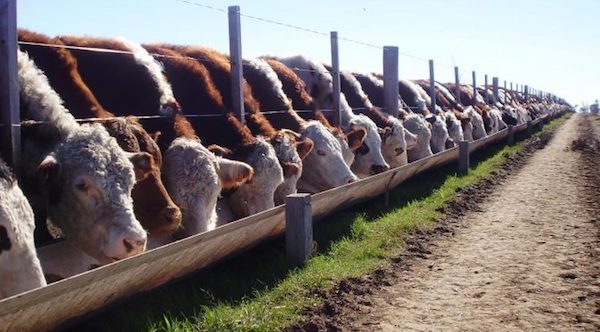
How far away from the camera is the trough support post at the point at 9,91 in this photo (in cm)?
482

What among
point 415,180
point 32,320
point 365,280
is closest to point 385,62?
point 415,180

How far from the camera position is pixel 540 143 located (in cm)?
2236

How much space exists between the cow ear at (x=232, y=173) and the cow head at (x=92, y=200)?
137cm

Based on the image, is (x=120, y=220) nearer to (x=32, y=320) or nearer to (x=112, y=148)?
(x=112, y=148)

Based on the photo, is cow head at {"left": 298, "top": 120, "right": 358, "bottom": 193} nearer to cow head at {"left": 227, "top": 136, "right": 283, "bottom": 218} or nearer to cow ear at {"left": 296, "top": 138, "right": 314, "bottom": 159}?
cow ear at {"left": 296, "top": 138, "right": 314, "bottom": 159}

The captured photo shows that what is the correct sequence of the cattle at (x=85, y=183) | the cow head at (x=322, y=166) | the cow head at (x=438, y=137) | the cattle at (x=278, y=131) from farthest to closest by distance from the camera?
1. the cow head at (x=438, y=137)
2. the cow head at (x=322, y=166)
3. the cattle at (x=278, y=131)
4. the cattle at (x=85, y=183)

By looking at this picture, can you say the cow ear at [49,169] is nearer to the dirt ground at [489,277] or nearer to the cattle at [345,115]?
the dirt ground at [489,277]

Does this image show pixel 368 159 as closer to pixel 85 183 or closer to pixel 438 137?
pixel 438 137

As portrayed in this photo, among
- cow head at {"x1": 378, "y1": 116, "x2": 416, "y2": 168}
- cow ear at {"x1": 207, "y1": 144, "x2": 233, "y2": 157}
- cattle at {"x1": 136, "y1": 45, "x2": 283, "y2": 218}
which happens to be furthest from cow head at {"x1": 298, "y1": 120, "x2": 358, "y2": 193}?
cow head at {"x1": 378, "y1": 116, "x2": 416, "y2": 168}

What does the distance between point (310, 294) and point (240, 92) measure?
10.9ft

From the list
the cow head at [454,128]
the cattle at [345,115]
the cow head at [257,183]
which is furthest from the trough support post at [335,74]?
the cow head at [454,128]

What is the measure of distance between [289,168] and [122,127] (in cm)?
208

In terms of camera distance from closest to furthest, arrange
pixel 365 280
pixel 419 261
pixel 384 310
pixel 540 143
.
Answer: pixel 384 310
pixel 365 280
pixel 419 261
pixel 540 143

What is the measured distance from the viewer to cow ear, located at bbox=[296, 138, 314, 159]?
762 cm
